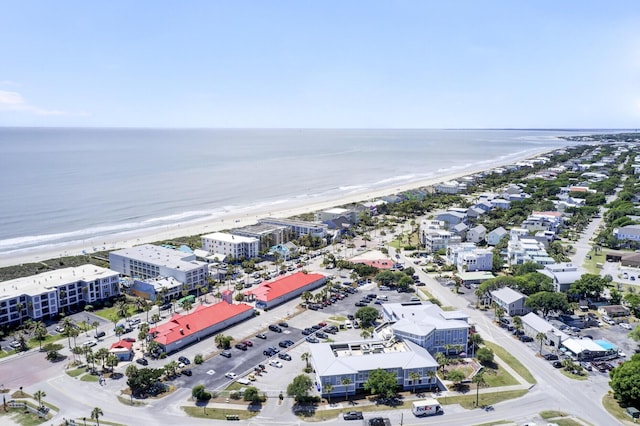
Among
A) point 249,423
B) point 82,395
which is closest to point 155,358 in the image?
point 82,395

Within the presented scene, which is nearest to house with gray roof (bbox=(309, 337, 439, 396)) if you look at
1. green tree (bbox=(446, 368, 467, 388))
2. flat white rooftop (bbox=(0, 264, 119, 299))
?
green tree (bbox=(446, 368, 467, 388))

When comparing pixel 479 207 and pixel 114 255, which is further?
pixel 479 207

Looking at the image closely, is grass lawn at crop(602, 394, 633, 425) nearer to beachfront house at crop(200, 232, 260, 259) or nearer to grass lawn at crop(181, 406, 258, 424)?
grass lawn at crop(181, 406, 258, 424)

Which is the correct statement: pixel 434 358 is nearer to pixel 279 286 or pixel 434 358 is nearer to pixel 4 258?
pixel 279 286

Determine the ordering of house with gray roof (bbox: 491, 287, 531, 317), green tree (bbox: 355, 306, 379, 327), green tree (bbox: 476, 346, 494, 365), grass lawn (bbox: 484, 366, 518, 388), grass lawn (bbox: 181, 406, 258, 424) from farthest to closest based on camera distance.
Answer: house with gray roof (bbox: 491, 287, 531, 317), green tree (bbox: 355, 306, 379, 327), green tree (bbox: 476, 346, 494, 365), grass lawn (bbox: 484, 366, 518, 388), grass lawn (bbox: 181, 406, 258, 424)

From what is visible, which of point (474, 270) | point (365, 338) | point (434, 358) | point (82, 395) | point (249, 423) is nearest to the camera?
point (249, 423)
